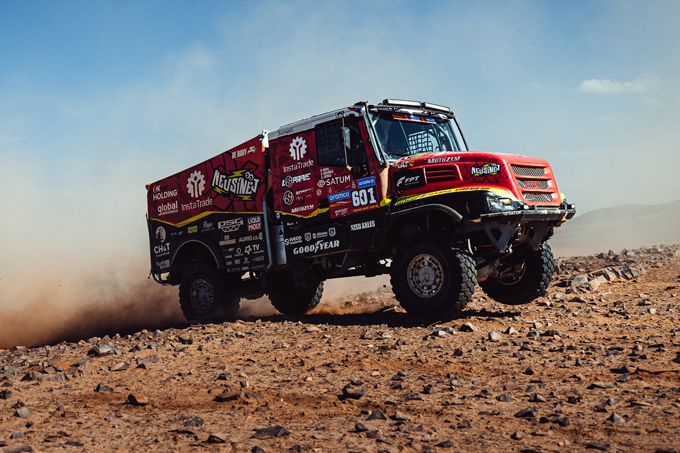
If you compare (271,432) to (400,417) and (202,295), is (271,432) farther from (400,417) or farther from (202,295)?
(202,295)

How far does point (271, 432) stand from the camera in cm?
500

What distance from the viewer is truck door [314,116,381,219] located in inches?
409

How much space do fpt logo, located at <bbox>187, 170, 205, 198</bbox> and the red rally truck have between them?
1.1 inches

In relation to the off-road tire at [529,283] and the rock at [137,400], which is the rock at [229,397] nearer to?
the rock at [137,400]

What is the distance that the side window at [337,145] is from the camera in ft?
34.3

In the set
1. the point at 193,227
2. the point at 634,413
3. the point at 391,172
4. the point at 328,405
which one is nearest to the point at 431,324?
the point at 391,172

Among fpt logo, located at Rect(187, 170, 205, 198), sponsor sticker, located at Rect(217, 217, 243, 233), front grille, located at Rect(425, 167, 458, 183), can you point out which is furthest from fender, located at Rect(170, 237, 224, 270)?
front grille, located at Rect(425, 167, 458, 183)

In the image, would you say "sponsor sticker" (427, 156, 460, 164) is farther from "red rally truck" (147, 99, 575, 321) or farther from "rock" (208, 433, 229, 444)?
"rock" (208, 433, 229, 444)

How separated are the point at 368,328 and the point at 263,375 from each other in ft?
9.19

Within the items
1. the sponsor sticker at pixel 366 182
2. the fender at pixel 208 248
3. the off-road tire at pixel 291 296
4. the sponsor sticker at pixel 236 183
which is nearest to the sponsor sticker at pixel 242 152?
the sponsor sticker at pixel 236 183

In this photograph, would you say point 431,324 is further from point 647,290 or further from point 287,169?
point 647,290

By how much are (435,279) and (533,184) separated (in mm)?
1998

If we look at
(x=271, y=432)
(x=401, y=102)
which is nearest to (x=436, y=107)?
(x=401, y=102)

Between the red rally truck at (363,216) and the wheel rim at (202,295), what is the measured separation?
3 cm
